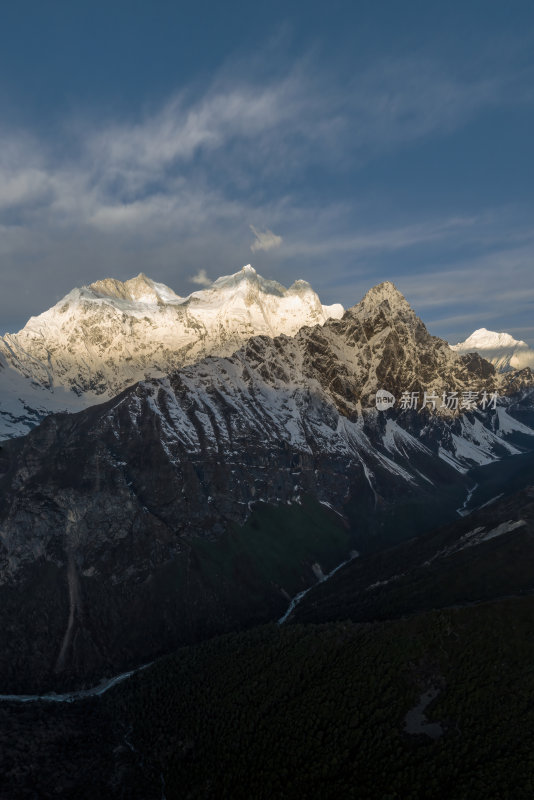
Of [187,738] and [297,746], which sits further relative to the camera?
[187,738]

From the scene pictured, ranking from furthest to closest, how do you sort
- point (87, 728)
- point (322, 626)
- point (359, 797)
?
point (322, 626), point (87, 728), point (359, 797)

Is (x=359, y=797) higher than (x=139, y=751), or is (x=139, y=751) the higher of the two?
(x=139, y=751)

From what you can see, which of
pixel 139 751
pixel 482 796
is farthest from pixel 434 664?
pixel 139 751

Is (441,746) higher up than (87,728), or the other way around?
(87,728)

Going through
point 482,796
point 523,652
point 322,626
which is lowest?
point 482,796

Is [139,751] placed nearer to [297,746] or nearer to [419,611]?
[297,746]

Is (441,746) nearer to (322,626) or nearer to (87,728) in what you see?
(322,626)

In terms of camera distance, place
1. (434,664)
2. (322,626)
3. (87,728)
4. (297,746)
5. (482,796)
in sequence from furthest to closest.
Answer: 1. (322,626)
2. (87,728)
3. (434,664)
4. (297,746)
5. (482,796)

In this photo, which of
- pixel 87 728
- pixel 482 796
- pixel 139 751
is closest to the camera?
pixel 482 796

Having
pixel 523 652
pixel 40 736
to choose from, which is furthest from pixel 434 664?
pixel 40 736
